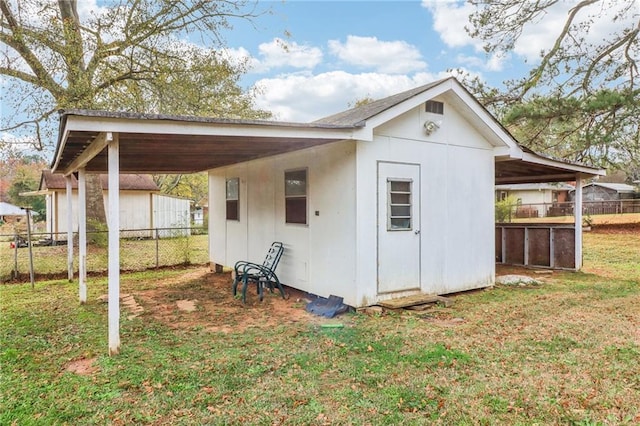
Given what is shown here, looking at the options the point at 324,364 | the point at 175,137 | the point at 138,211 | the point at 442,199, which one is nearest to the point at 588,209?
the point at 442,199

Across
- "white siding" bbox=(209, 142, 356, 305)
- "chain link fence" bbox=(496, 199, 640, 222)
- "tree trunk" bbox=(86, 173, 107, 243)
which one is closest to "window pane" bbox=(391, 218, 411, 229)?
"white siding" bbox=(209, 142, 356, 305)

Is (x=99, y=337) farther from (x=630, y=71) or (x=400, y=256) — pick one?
(x=630, y=71)

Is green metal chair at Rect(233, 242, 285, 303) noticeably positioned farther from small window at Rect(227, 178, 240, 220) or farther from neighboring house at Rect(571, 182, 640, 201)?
neighboring house at Rect(571, 182, 640, 201)

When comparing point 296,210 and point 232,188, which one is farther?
point 232,188

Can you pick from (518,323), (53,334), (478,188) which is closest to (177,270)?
(53,334)

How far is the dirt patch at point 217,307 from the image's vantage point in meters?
5.31

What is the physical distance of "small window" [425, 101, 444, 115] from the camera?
21.2 feet

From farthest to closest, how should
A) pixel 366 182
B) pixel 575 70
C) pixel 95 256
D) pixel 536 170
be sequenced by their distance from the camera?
1. pixel 575 70
2. pixel 95 256
3. pixel 536 170
4. pixel 366 182

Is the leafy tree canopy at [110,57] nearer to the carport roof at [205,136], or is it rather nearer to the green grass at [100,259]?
the green grass at [100,259]

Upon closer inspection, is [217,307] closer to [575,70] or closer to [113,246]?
[113,246]

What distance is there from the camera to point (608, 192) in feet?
121

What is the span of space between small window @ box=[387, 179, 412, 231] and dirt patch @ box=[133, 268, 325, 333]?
1793 mm

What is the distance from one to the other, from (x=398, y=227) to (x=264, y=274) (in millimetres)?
2254

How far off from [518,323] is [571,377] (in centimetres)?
168
